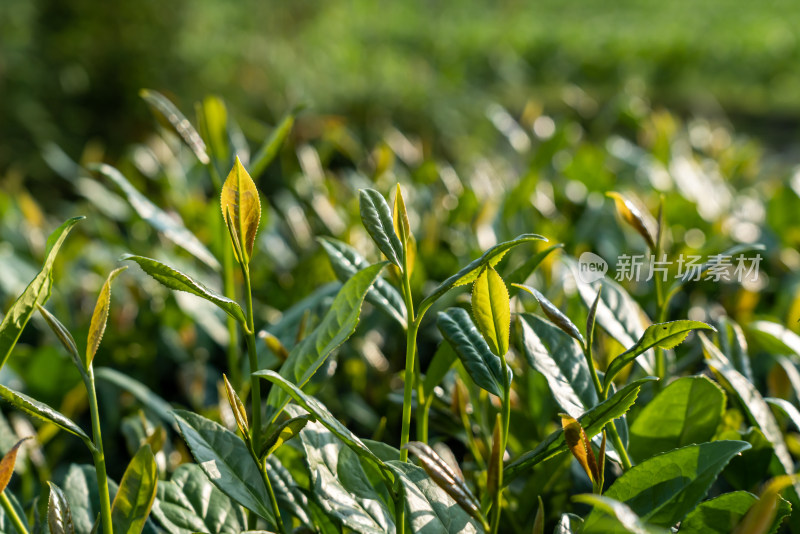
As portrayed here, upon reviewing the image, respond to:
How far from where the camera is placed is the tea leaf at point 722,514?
67 centimetres

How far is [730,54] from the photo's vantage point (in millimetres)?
10328

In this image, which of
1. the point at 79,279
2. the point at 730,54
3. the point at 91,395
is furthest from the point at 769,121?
the point at 91,395

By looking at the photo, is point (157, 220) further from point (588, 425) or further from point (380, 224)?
point (588, 425)

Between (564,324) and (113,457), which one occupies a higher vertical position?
(564,324)

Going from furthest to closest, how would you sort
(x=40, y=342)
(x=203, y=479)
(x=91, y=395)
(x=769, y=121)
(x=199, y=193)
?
(x=769, y=121)
(x=199, y=193)
(x=40, y=342)
(x=203, y=479)
(x=91, y=395)

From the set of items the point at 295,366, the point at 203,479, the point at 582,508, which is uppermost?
the point at 295,366

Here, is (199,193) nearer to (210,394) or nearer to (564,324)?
(210,394)

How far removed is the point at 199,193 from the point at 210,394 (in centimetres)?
110

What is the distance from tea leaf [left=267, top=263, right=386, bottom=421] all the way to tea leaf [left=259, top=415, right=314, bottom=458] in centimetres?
3

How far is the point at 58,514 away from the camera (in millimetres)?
725

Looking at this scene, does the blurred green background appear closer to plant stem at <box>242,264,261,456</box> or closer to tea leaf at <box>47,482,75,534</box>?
plant stem at <box>242,264,261,456</box>

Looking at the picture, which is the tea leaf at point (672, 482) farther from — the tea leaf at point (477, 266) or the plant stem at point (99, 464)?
the plant stem at point (99, 464)

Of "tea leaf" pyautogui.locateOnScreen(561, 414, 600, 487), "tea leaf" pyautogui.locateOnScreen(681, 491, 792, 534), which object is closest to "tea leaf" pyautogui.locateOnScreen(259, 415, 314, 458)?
"tea leaf" pyautogui.locateOnScreen(561, 414, 600, 487)

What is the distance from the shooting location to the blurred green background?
1.42 m
